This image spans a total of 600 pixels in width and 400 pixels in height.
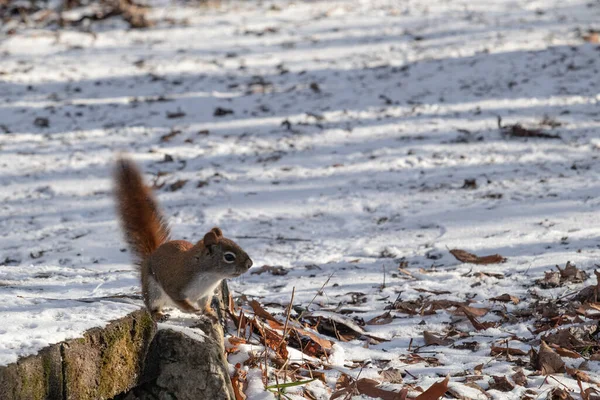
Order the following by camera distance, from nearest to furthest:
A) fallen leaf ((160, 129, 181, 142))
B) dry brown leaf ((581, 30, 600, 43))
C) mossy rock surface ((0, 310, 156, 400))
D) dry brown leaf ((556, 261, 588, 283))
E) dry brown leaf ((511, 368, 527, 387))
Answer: mossy rock surface ((0, 310, 156, 400)), dry brown leaf ((511, 368, 527, 387)), dry brown leaf ((556, 261, 588, 283)), fallen leaf ((160, 129, 181, 142)), dry brown leaf ((581, 30, 600, 43))

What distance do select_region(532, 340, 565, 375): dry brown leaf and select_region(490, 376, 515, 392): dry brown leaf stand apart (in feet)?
0.64

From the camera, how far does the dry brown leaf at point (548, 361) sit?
3.07 m

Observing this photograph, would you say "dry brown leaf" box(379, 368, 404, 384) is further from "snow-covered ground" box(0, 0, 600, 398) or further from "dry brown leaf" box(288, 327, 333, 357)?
"dry brown leaf" box(288, 327, 333, 357)

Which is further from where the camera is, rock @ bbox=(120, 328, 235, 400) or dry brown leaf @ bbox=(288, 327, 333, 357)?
dry brown leaf @ bbox=(288, 327, 333, 357)

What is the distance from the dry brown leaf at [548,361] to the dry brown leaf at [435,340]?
44cm

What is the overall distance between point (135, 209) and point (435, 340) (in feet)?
4.90

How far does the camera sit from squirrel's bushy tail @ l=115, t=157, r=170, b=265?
311cm

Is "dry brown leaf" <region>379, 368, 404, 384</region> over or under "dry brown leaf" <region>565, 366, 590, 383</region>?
over

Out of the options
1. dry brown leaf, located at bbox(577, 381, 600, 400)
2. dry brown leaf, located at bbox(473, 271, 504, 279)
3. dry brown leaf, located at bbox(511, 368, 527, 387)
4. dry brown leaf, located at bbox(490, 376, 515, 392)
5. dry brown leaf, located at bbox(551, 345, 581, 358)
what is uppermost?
dry brown leaf, located at bbox(577, 381, 600, 400)

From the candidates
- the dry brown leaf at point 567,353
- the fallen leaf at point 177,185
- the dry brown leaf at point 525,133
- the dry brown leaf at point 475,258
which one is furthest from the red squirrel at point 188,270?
the dry brown leaf at point 525,133

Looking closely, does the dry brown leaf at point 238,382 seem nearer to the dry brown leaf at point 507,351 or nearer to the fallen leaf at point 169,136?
the dry brown leaf at point 507,351

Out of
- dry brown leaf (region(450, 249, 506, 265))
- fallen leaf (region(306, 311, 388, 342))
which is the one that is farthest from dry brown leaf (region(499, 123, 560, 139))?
fallen leaf (region(306, 311, 388, 342))

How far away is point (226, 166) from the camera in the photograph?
6.30 meters

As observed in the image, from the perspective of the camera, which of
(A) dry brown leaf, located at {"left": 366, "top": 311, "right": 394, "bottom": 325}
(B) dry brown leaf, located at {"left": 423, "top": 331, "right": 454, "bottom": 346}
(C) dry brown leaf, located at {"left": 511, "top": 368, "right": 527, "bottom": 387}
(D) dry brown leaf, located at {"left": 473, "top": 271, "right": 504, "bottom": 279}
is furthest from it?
(D) dry brown leaf, located at {"left": 473, "top": 271, "right": 504, "bottom": 279}
